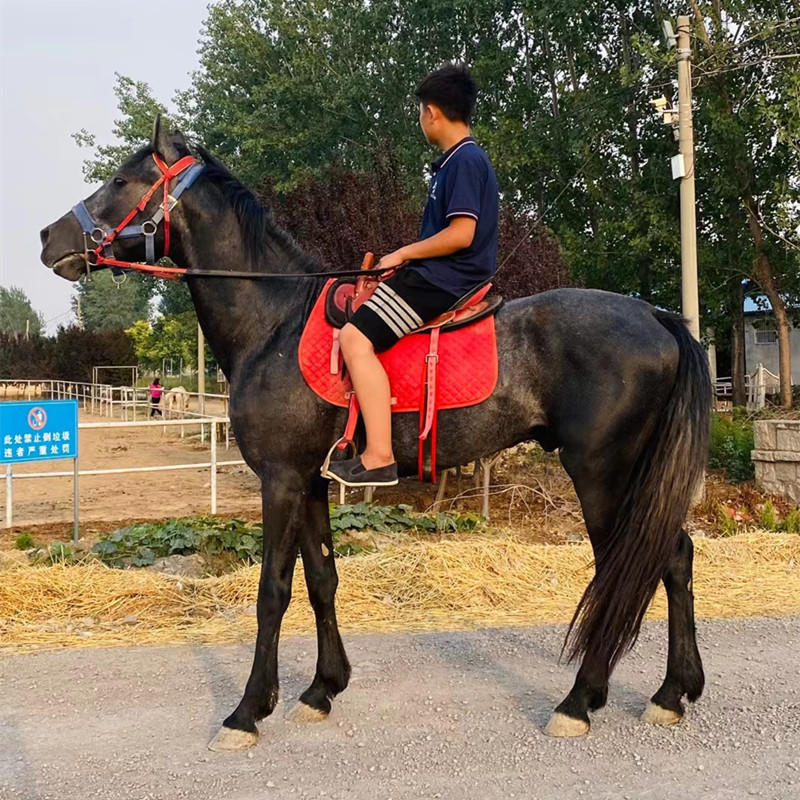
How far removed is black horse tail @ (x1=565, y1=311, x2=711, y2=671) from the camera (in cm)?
372

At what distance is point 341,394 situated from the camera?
3.85m

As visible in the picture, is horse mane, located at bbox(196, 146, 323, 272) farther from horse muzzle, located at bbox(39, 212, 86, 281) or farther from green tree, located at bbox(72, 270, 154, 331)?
green tree, located at bbox(72, 270, 154, 331)

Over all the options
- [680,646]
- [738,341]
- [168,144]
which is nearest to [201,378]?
[738,341]

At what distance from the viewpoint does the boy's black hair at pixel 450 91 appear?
12.7 ft

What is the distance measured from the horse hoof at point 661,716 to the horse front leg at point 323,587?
4.88 ft

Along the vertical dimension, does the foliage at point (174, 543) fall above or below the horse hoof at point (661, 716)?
above

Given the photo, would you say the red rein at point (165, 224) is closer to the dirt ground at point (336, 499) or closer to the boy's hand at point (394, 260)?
the boy's hand at point (394, 260)

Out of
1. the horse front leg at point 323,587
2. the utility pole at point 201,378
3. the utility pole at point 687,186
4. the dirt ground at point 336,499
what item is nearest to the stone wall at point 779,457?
the dirt ground at point 336,499

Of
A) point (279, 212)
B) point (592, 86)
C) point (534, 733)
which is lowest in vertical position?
point (534, 733)

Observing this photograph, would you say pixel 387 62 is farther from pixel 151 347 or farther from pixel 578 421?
pixel 578 421

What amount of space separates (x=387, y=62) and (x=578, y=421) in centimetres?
2824

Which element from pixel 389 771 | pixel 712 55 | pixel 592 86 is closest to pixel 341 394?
pixel 389 771

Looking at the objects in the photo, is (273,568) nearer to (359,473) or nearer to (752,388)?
(359,473)

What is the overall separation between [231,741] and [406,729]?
796 mm
